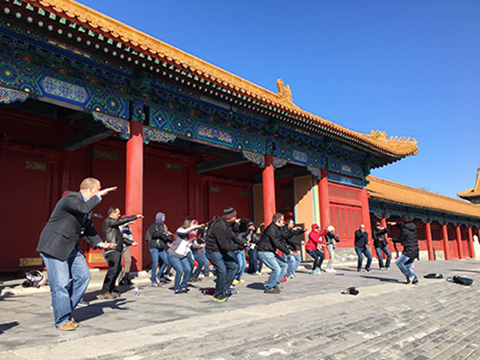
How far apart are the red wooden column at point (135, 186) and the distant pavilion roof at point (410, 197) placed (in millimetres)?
13023

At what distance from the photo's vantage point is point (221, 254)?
18.8 ft

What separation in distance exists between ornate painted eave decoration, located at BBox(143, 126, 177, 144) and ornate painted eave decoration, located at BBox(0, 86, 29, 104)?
2.58m

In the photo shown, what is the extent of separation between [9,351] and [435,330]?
442cm

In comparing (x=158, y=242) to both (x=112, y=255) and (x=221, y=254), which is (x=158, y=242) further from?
(x=221, y=254)

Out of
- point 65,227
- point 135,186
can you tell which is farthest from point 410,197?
point 65,227

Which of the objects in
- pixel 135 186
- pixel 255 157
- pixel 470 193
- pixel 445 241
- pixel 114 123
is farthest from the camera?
pixel 470 193

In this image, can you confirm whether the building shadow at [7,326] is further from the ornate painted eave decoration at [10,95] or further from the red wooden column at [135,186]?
the ornate painted eave decoration at [10,95]

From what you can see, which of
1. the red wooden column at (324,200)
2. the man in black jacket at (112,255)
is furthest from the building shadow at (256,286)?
the red wooden column at (324,200)

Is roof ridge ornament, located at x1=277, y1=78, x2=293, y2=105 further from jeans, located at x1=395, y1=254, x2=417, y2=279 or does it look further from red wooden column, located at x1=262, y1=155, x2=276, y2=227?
jeans, located at x1=395, y1=254, x2=417, y2=279

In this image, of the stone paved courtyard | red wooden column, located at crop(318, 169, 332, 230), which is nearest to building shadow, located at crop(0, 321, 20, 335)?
the stone paved courtyard

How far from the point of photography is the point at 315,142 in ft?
45.8

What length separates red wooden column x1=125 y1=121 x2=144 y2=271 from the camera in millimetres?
8242

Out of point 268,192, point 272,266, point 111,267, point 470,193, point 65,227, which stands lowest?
point 272,266

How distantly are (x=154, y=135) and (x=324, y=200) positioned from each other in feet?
24.7
